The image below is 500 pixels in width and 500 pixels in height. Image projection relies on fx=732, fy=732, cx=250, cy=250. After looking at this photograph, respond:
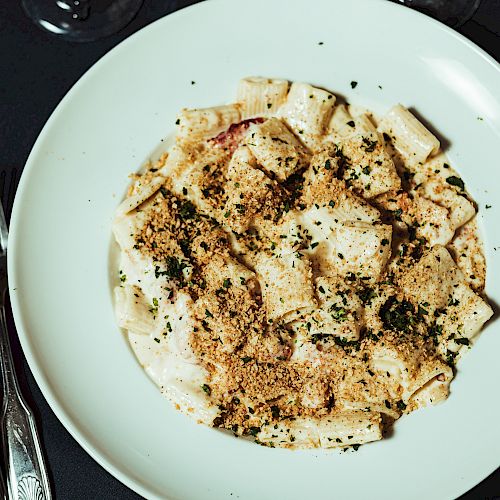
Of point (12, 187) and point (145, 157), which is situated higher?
point (145, 157)

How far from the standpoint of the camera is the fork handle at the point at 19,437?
12.9ft

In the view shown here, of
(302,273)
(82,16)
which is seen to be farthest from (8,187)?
(302,273)

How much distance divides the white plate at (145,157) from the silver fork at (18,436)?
0.36 meters

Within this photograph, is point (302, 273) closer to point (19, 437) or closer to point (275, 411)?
point (275, 411)

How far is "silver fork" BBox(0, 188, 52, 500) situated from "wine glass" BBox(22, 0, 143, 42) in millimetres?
1641

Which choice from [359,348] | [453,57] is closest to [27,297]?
[359,348]

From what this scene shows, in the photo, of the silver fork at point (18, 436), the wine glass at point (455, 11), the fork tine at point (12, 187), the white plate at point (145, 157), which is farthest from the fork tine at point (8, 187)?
the wine glass at point (455, 11)

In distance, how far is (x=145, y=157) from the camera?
3857mm

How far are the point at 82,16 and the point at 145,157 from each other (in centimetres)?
101

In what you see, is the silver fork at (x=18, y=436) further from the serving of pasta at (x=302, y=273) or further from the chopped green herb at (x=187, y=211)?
the chopped green herb at (x=187, y=211)

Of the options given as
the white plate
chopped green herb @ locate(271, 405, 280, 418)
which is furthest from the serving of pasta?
the white plate

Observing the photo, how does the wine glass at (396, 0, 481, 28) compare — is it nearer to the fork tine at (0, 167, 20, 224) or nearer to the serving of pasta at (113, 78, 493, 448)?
the serving of pasta at (113, 78, 493, 448)

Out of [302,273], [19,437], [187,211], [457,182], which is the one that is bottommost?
[19,437]

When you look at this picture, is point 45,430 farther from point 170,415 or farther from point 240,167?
point 240,167
